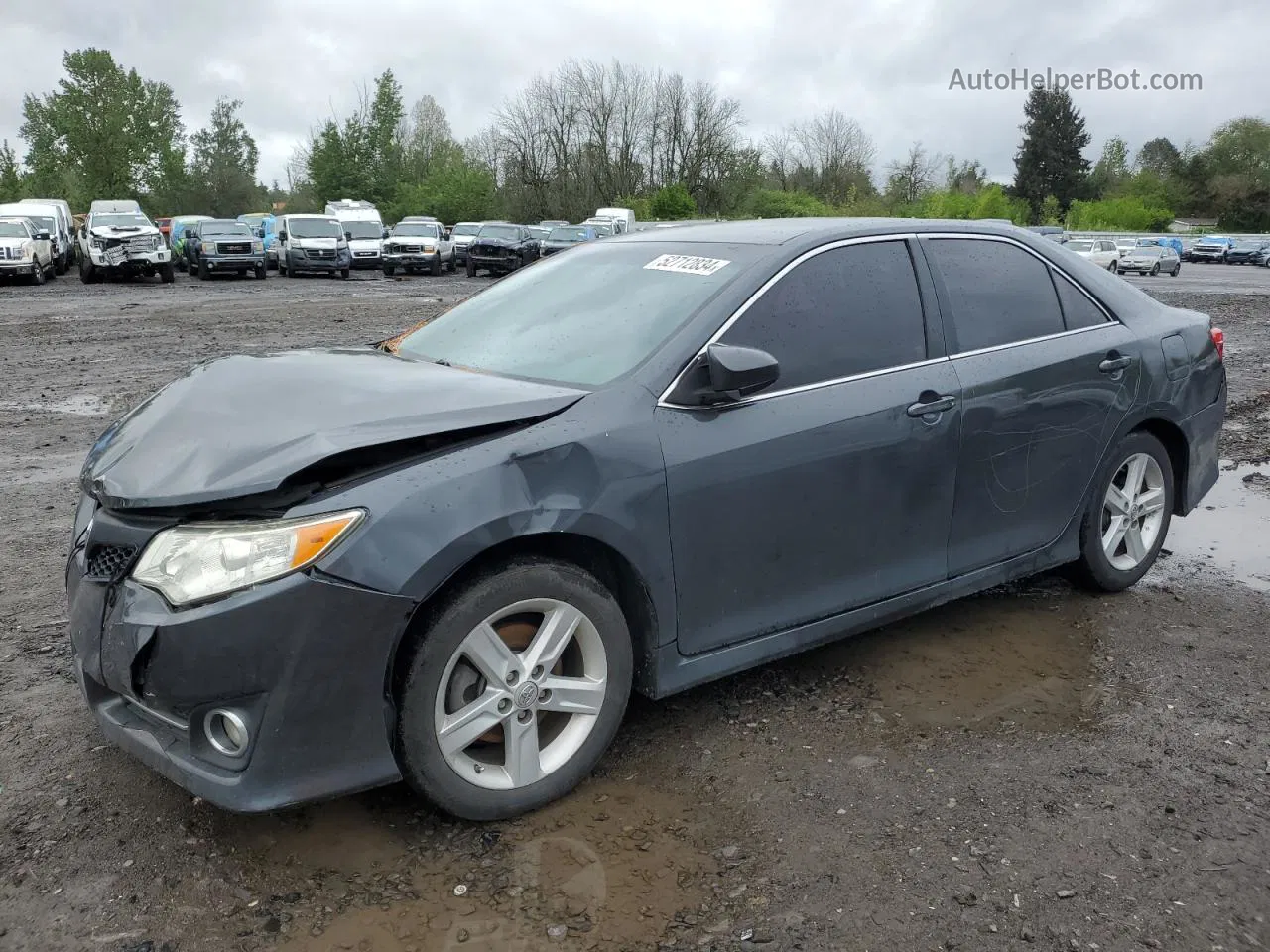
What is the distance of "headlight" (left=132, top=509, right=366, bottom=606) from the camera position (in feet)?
8.24

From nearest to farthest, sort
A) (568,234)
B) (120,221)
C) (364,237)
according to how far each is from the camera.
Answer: (120,221) < (568,234) < (364,237)

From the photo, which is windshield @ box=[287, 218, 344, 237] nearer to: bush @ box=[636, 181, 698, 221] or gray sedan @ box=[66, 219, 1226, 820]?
bush @ box=[636, 181, 698, 221]

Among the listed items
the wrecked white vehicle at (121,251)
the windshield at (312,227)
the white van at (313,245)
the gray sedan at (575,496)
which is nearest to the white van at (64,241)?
the wrecked white vehicle at (121,251)

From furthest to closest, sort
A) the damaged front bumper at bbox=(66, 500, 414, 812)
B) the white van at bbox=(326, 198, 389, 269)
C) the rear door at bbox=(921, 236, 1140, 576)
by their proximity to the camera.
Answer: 1. the white van at bbox=(326, 198, 389, 269)
2. the rear door at bbox=(921, 236, 1140, 576)
3. the damaged front bumper at bbox=(66, 500, 414, 812)

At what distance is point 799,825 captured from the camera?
2.95m

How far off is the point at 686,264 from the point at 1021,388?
137 cm

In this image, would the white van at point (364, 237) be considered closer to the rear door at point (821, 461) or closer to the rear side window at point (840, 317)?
the rear side window at point (840, 317)

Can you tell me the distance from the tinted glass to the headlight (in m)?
3.12

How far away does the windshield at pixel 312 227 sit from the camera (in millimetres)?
33750

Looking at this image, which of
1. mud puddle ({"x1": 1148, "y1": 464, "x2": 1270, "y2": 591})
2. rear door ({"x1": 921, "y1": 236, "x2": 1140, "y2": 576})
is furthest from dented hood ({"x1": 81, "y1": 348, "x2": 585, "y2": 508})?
mud puddle ({"x1": 1148, "y1": 464, "x2": 1270, "y2": 591})

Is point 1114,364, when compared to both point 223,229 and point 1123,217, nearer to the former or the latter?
point 223,229

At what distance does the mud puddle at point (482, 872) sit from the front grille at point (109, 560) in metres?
0.76

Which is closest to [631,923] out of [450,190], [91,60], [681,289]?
[681,289]

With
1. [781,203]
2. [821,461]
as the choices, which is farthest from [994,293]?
[781,203]
